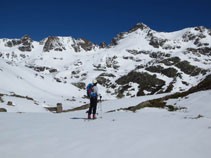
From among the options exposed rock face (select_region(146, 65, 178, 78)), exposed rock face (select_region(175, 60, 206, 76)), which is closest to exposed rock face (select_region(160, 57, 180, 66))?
exposed rock face (select_region(175, 60, 206, 76))

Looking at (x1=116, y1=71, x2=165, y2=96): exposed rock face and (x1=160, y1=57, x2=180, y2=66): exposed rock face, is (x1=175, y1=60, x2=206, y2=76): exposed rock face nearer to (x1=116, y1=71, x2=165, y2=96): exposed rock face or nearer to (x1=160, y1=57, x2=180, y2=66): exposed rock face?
(x1=160, y1=57, x2=180, y2=66): exposed rock face

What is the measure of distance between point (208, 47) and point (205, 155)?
8806 inches

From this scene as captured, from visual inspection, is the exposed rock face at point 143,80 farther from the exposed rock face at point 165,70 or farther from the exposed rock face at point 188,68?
the exposed rock face at point 188,68

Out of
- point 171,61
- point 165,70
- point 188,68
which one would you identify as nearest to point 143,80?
point 165,70

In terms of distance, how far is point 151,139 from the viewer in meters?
5.56

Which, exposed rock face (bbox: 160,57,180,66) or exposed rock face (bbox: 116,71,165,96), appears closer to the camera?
exposed rock face (bbox: 116,71,165,96)

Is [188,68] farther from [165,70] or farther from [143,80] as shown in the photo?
[143,80]

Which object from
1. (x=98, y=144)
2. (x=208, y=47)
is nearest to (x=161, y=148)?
(x=98, y=144)

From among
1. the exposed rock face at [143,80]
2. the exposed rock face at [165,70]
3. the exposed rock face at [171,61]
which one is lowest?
the exposed rock face at [143,80]

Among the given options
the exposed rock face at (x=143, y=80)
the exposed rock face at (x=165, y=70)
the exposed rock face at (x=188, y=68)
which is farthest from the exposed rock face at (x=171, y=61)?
the exposed rock face at (x=143, y=80)

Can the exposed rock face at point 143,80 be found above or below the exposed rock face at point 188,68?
below

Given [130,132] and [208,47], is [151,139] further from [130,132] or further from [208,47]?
[208,47]

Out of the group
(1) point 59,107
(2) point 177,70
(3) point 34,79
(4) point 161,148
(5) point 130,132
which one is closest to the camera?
(4) point 161,148

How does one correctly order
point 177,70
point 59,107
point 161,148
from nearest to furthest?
point 161,148
point 59,107
point 177,70
